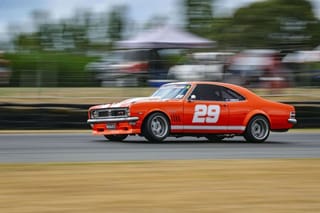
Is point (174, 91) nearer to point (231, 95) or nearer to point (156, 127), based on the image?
point (156, 127)

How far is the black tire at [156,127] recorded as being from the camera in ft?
48.3

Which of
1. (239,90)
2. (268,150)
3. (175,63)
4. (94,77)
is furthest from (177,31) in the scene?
(268,150)

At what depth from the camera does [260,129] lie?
15844mm

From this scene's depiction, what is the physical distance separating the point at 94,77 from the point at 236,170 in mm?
13144

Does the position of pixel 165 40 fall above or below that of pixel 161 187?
above

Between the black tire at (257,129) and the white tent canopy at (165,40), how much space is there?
1116cm

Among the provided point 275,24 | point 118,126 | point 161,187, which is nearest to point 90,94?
point 118,126

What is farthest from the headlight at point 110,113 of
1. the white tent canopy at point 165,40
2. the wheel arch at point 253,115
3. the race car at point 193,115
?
the white tent canopy at point 165,40

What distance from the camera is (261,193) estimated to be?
780 cm

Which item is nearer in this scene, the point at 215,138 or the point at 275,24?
the point at 215,138

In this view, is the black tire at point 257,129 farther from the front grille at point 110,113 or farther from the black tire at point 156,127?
the front grille at point 110,113

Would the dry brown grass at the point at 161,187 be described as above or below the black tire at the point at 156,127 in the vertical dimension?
below

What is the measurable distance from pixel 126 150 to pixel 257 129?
3.87 meters

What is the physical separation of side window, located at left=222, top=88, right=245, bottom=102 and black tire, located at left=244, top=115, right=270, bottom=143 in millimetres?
504
